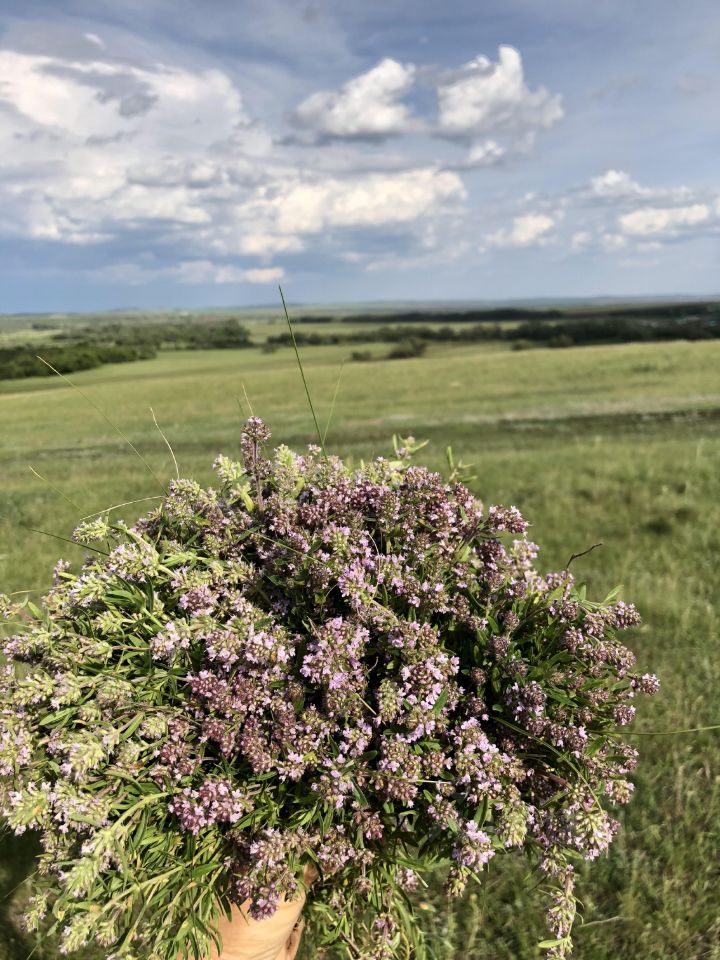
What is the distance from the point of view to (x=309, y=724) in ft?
6.54

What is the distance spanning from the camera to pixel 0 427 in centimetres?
2655

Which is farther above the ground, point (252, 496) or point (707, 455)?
point (252, 496)

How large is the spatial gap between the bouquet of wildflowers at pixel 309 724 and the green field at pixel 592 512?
0.56 meters

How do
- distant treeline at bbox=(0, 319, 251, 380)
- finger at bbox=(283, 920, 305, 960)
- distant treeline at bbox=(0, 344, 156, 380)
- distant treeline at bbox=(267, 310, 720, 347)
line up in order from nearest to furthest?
finger at bbox=(283, 920, 305, 960), distant treeline at bbox=(0, 344, 156, 380), distant treeline at bbox=(0, 319, 251, 380), distant treeline at bbox=(267, 310, 720, 347)

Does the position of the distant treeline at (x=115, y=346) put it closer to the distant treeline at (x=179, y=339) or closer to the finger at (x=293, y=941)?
the distant treeline at (x=179, y=339)

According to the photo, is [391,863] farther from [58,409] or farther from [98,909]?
[58,409]

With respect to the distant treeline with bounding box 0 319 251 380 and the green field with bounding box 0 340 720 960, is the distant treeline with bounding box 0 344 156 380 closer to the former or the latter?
the distant treeline with bounding box 0 319 251 380

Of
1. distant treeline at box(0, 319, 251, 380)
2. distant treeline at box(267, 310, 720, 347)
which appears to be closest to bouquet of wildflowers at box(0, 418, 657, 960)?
distant treeline at box(267, 310, 720, 347)

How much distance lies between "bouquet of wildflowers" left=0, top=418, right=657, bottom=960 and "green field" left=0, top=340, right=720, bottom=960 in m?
0.56

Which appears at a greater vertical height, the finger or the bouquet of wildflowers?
the bouquet of wildflowers

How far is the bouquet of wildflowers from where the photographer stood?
1.93m

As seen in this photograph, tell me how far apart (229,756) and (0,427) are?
93.2 feet

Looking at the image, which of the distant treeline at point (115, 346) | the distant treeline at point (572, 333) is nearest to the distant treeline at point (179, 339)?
the distant treeline at point (115, 346)

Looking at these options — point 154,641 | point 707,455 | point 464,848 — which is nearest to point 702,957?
point 464,848
